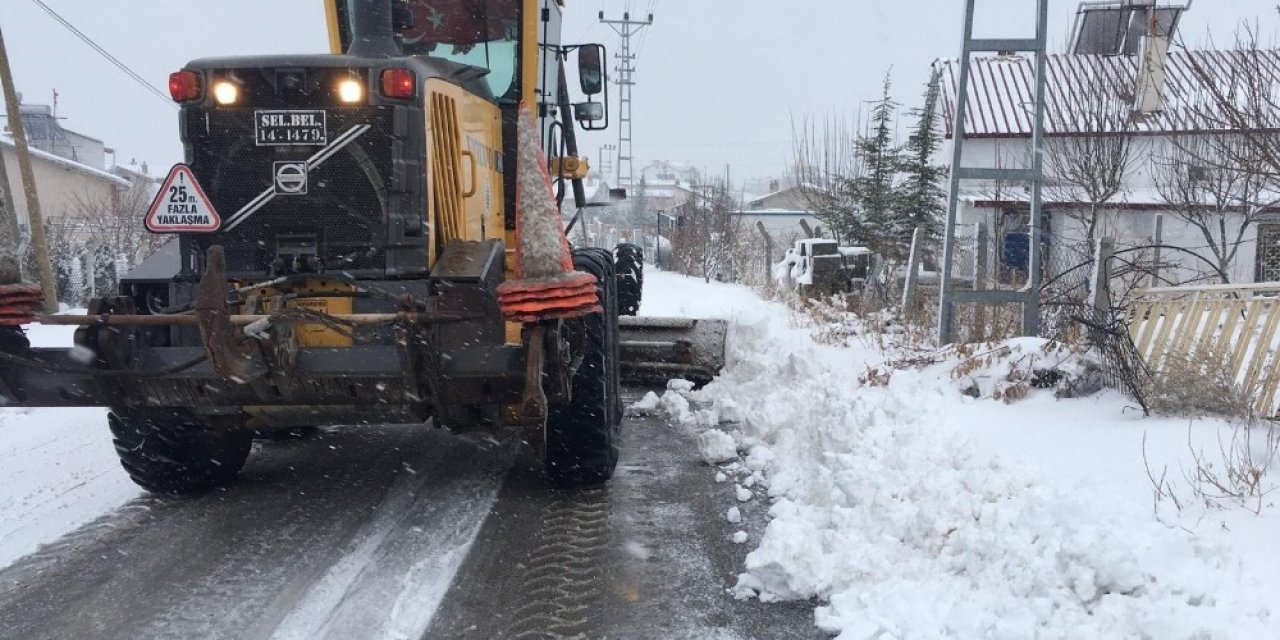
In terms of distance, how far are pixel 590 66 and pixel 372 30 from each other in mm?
2128

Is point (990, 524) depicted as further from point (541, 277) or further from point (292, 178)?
point (292, 178)

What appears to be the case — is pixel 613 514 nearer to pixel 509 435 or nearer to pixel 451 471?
pixel 451 471

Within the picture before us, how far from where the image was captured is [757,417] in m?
6.89

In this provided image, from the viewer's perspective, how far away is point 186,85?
16.6 ft

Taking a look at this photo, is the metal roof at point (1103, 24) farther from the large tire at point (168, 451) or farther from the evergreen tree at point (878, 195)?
the large tire at point (168, 451)

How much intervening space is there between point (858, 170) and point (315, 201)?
19.7m

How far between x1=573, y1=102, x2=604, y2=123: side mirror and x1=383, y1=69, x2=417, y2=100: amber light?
8.99 feet

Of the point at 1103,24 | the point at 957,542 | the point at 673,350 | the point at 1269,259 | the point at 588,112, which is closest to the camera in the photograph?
the point at 957,542

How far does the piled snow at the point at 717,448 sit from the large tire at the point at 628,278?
4.46 m

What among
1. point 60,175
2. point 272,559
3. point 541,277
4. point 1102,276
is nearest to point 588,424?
point 541,277

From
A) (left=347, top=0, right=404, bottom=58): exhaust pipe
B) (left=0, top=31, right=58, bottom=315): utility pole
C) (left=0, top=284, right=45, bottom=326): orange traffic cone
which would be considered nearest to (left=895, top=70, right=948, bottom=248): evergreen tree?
(left=0, top=31, right=58, bottom=315): utility pole

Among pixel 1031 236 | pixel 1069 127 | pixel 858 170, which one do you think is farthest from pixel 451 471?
pixel 858 170

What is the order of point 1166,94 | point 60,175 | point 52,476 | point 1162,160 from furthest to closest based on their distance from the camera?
1. point 60,175
2. point 1166,94
3. point 1162,160
4. point 52,476

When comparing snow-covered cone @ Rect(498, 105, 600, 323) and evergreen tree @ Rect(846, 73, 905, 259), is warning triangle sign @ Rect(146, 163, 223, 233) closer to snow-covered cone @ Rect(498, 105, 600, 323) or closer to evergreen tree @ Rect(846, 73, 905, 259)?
snow-covered cone @ Rect(498, 105, 600, 323)
